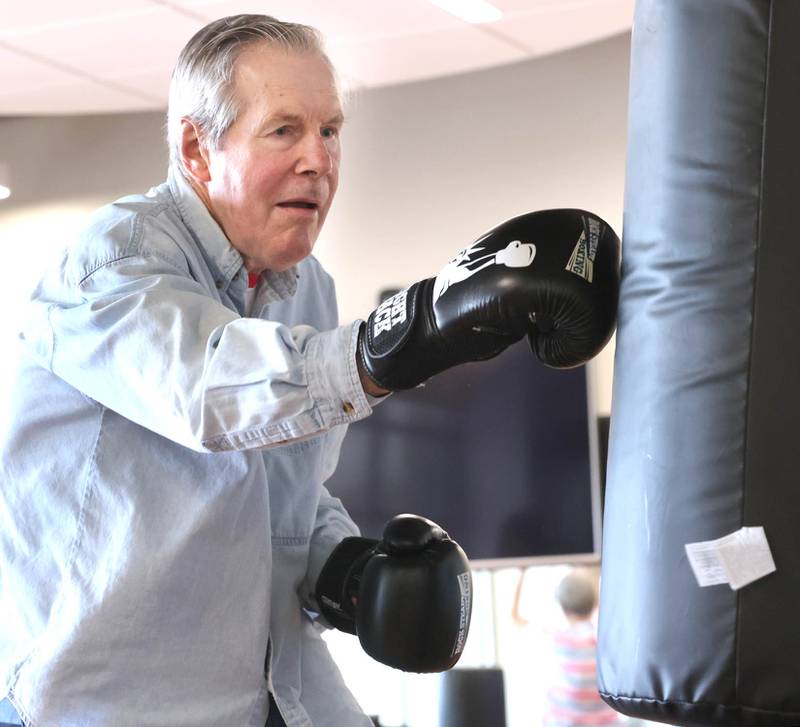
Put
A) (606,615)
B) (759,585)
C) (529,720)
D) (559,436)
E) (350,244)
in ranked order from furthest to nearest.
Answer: (350,244)
(529,720)
(559,436)
(606,615)
(759,585)

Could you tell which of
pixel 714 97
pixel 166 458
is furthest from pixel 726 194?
pixel 166 458

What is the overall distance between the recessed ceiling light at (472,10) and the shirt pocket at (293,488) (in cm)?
259

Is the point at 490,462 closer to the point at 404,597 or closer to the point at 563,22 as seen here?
the point at 563,22

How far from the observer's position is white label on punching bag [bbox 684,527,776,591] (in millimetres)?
1208

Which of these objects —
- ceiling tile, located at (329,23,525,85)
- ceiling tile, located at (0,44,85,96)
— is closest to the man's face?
ceiling tile, located at (329,23,525,85)

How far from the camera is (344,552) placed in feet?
6.08

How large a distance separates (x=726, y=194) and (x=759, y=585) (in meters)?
0.39

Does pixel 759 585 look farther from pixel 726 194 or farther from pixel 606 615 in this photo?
pixel 726 194

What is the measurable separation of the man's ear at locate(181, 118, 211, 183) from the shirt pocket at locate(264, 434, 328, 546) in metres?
0.39

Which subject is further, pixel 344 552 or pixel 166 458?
pixel 344 552

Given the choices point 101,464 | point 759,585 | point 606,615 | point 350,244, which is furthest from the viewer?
point 350,244

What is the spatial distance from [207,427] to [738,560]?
554mm

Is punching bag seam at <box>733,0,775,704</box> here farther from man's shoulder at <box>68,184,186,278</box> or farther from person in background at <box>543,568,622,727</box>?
person in background at <box>543,568,622,727</box>

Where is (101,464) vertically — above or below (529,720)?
above
